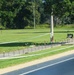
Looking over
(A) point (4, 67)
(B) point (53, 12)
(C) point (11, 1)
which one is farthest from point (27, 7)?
(A) point (4, 67)

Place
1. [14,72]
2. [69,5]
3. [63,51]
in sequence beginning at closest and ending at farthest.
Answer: [14,72] → [63,51] → [69,5]

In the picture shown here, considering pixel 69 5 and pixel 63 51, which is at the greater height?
pixel 69 5

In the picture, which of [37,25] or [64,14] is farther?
[37,25]

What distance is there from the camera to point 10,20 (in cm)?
13288

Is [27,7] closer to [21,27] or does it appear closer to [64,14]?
[21,27]

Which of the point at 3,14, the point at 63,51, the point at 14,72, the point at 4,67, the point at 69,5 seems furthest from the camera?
the point at 3,14

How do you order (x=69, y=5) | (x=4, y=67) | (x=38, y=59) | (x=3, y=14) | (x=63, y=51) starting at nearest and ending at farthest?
1. (x=4, y=67)
2. (x=38, y=59)
3. (x=63, y=51)
4. (x=69, y=5)
5. (x=3, y=14)

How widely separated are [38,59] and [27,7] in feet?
357

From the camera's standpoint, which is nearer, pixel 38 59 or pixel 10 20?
pixel 38 59

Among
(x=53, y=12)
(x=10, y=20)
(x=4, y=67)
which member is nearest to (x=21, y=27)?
(x=10, y=20)

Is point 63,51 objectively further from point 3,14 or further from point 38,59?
point 3,14

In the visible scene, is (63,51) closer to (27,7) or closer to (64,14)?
(64,14)

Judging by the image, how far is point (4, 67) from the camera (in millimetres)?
20859

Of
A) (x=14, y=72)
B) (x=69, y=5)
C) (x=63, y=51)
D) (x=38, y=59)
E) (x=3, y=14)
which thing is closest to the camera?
(x=14, y=72)
